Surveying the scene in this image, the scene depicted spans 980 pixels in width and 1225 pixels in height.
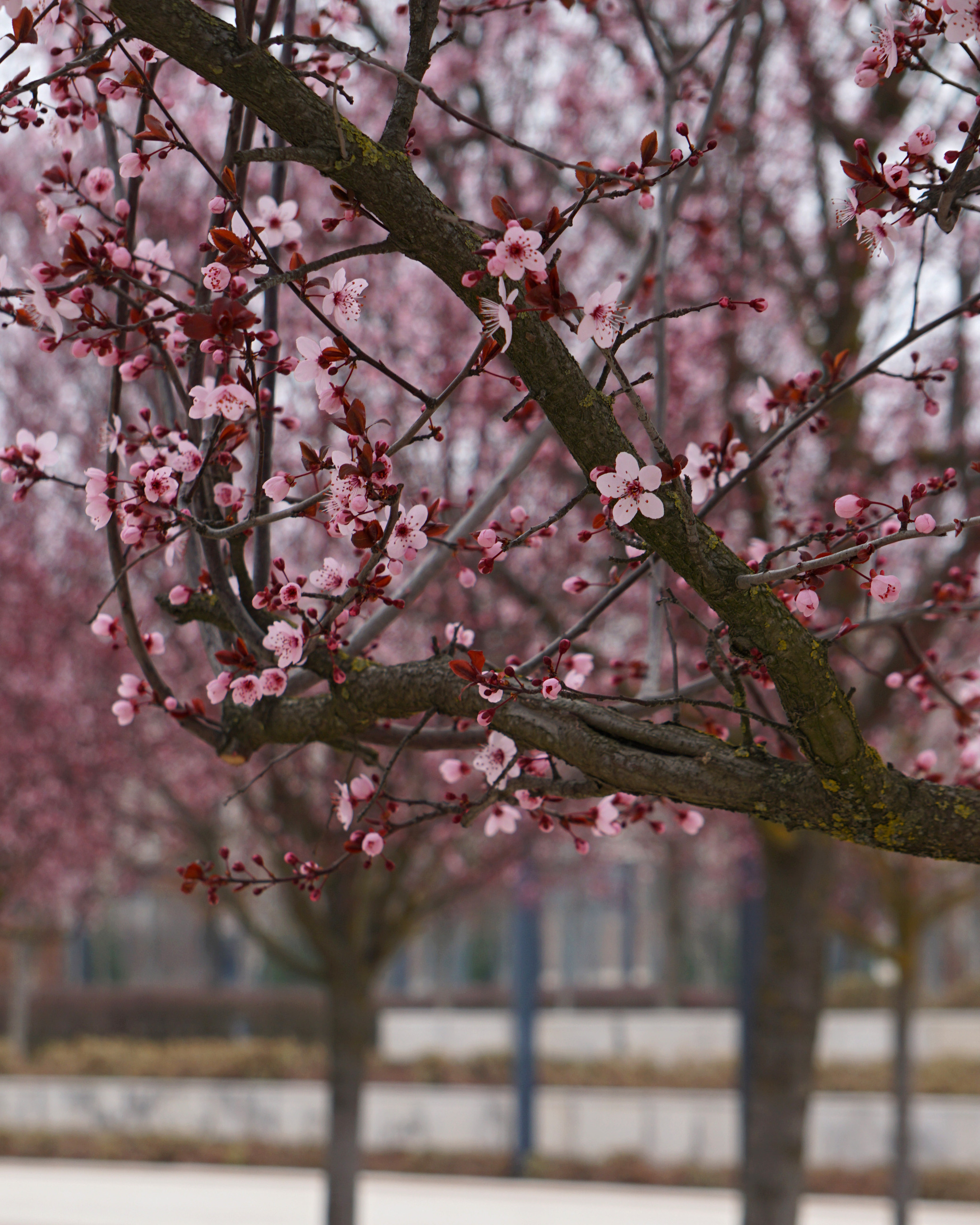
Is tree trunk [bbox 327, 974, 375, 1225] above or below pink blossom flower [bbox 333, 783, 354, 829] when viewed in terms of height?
below

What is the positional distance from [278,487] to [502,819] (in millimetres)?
1090

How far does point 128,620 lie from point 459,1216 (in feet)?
30.8

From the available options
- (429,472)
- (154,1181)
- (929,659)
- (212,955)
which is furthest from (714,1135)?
(212,955)

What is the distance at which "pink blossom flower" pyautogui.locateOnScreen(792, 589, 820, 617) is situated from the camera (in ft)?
8.16

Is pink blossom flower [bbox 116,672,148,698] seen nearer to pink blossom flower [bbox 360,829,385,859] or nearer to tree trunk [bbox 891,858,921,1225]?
pink blossom flower [bbox 360,829,385,859]

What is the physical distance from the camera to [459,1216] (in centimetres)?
1093

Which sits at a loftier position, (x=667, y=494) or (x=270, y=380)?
(x=270, y=380)

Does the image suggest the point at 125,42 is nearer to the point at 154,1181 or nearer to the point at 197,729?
the point at 197,729

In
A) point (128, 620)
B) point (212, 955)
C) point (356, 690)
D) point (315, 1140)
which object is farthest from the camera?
point (212, 955)

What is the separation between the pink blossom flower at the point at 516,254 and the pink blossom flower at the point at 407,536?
44 cm

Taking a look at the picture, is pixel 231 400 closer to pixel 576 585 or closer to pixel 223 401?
pixel 223 401

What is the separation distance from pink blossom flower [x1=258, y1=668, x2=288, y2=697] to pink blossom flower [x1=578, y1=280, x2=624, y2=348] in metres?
0.91

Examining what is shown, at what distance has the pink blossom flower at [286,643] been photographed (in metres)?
2.51

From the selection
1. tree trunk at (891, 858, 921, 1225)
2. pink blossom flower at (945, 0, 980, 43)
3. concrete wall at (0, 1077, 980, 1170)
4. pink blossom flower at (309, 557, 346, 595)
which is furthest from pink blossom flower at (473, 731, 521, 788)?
concrete wall at (0, 1077, 980, 1170)
